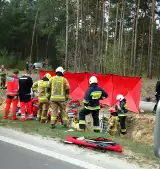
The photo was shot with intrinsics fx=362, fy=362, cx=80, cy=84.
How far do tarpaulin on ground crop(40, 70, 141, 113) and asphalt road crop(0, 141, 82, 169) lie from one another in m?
7.97

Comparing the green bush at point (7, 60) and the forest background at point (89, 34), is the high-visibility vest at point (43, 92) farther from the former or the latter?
the green bush at point (7, 60)

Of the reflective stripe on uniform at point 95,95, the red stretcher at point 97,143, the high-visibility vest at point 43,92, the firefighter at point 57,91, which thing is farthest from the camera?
the high-visibility vest at point 43,92

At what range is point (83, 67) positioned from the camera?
1190 inches

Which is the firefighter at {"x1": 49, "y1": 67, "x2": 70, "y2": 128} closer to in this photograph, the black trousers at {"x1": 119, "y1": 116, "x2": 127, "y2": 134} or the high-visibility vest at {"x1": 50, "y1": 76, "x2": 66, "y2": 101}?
the high-visibility vest at {"x1": 50, "y1": 76, "x2": 66, "y2": 101}

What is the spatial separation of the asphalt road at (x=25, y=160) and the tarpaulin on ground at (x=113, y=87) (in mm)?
7970

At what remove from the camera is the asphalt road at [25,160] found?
18.9 feet

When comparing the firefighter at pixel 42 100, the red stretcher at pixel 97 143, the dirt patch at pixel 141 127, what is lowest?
the dirt patch at pixel 141 127

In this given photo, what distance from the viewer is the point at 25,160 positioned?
6.11 m

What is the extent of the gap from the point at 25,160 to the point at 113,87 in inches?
367

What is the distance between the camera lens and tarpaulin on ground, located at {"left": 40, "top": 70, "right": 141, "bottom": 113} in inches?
555

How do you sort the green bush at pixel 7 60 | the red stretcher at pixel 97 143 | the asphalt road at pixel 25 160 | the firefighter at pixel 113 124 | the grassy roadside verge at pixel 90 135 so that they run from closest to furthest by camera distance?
the asphalt road at pixel 25 160 → the grassy roadside verge at pixel 90 135 → the red stretcher at pixel 97 143 → the firefighter at pixel 113 124 → the green bush at pixel 7 60

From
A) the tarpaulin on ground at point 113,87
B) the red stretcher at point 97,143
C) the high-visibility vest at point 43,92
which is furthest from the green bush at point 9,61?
the red stretcher at point 97,143

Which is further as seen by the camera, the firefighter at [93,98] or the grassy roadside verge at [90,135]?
the firefighter at [93,98]

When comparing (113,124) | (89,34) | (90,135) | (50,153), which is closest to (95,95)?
(90,135)
